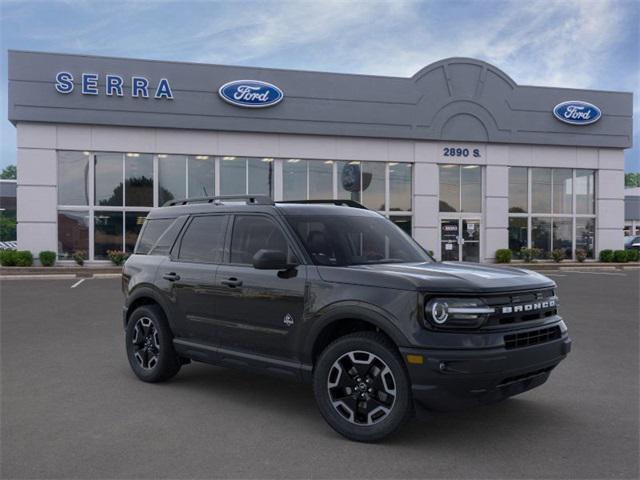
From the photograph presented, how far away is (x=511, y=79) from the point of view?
2938cm

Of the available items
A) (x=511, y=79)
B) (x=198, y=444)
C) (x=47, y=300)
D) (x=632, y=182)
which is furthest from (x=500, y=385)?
(x=632, y=182)

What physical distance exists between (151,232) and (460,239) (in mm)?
23445

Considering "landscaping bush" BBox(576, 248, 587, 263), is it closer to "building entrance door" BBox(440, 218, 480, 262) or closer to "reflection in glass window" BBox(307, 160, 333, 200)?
"building entrance door" BBox(440, 218, 480, 262)

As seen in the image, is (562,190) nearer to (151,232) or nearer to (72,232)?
(72,232)

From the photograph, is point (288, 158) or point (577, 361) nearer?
point (577, 361)

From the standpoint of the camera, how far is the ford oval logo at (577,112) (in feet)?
97.9

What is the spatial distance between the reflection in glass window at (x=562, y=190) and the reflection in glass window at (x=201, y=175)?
17492 millimetres

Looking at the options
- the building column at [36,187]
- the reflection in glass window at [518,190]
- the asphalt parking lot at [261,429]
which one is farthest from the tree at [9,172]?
the asphalt parking lot at [261,429]

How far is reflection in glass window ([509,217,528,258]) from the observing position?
2945cm

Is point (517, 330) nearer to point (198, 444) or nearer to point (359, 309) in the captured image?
point (359, 309)

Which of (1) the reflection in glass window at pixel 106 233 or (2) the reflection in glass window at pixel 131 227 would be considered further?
(2) the reflection in glass window at pixel 131 227

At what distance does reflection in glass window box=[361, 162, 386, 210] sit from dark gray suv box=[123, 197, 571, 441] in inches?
842

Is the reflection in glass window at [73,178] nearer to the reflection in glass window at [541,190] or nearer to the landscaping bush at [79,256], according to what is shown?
the landscaping bush at [79,256]

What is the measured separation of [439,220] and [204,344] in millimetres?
23775
